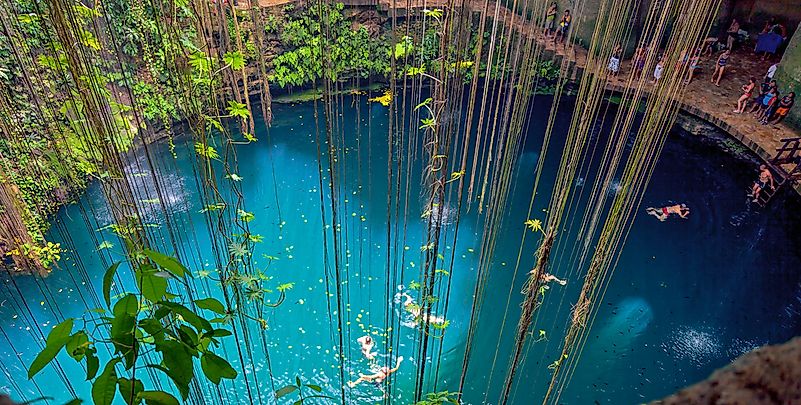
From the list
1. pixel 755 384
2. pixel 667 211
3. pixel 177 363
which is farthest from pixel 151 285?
pixel 667 211

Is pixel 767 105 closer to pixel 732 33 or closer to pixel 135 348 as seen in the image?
pixel 732 33

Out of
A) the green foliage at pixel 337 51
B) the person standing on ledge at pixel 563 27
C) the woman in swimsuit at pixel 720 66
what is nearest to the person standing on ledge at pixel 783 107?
the woman in swimsuit at pixel 720 66

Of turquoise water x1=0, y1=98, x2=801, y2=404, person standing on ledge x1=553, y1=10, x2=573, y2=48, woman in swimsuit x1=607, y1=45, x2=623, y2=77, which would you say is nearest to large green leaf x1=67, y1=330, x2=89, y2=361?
turquoise water x1=0, y1=98, x2=801, y2=404

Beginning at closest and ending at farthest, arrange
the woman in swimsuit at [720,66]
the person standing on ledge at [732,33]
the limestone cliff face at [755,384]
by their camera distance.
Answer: the limestone cliff face at [755,384]
the woman in swimsuit at [720,66]
the person standing on ledge at [732,33]

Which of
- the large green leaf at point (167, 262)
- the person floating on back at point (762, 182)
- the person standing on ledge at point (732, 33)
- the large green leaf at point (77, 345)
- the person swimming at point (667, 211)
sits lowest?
the person swimming at point (667, 211)

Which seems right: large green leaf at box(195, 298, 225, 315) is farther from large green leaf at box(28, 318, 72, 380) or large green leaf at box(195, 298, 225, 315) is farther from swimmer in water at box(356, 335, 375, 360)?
swimmer in water at box(356, 335, 375, 360)

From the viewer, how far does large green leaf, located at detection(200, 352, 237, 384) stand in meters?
0.95

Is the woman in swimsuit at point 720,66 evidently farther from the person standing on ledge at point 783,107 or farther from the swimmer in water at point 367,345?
the swimmer in water at point 367,345

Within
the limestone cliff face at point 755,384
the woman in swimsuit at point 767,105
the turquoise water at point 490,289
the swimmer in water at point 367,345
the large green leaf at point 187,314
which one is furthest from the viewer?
the woman in swimsuit at point 767,105

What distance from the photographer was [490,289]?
5.66 metres

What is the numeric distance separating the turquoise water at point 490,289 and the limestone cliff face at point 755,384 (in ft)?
12.1

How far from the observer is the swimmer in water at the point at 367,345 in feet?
16.3

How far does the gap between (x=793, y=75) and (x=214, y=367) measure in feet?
26.3

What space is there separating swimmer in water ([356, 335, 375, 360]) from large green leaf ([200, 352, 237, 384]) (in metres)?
4.16
